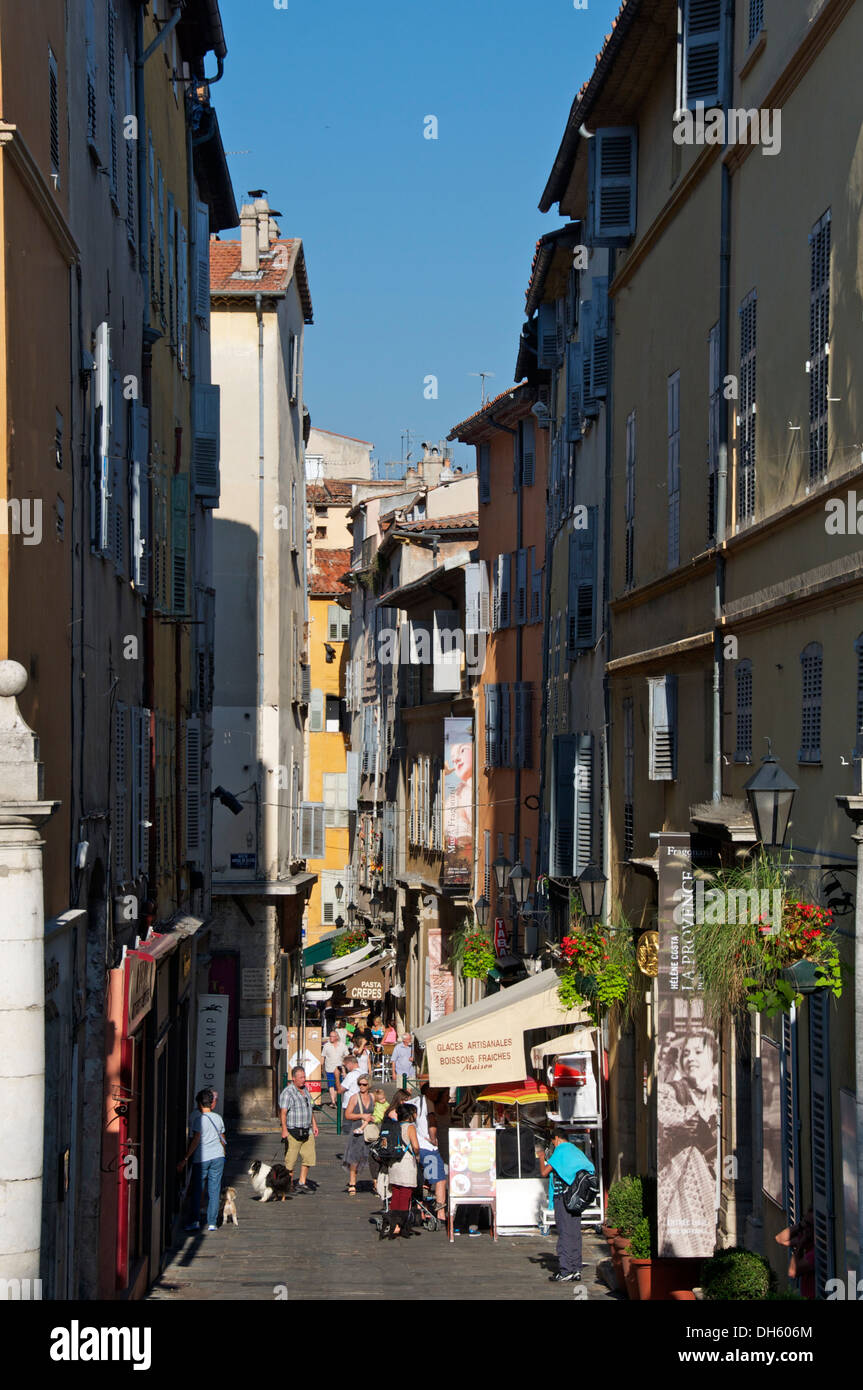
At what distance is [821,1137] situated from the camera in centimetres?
1155

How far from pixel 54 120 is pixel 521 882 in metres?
19.3

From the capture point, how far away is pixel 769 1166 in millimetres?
13859

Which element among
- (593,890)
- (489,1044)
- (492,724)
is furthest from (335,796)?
(593,890)

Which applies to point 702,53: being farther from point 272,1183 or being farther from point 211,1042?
point 211,1042

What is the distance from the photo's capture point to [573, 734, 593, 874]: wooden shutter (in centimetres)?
2439

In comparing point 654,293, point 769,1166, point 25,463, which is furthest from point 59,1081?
point 654,293

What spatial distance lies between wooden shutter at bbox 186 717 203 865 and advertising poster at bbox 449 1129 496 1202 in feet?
26.7

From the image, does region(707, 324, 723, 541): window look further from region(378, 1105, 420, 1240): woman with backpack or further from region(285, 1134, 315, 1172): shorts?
region(285, 1134, 315, 1172): shorts

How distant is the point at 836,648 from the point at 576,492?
52.2 ft

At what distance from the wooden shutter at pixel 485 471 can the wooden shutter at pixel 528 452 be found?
3604 millimetres

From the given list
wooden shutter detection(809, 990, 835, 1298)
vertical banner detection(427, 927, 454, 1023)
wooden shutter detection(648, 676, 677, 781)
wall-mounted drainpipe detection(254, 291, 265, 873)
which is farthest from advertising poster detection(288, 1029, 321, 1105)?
wooden shutter detection(809, 990, 835, 1298)

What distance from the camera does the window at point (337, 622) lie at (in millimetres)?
73375

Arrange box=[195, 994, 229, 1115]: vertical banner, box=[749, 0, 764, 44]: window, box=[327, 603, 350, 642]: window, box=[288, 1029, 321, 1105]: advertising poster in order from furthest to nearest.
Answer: box=[327, 603, 350, 642]: window
box=[288, 1029, 321, 1105]: advertising poster
box=[195, 994, 229, 1115]: vertical banner
box=[749, 0, 764, 44]: window

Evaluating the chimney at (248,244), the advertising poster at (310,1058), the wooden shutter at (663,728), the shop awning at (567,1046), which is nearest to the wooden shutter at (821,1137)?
the wooden shutter at (663,728)
